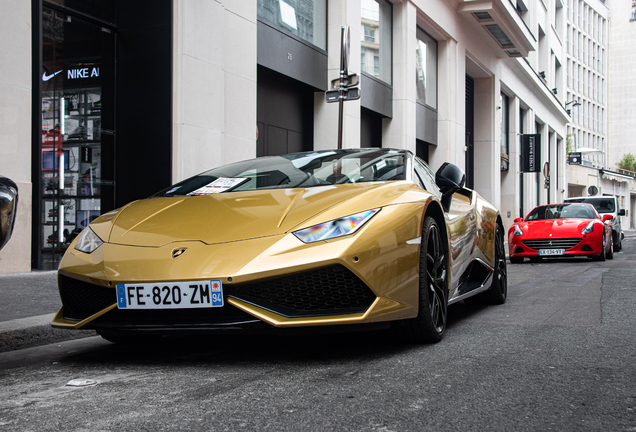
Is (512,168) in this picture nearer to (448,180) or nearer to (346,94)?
(346,94)

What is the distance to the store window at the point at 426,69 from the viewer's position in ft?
66.0

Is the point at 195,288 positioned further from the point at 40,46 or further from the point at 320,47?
the point at 320,47

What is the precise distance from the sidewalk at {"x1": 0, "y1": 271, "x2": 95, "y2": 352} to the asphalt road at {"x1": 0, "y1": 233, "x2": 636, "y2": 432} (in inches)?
3.5

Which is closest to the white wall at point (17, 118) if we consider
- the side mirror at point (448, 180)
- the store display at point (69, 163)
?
the store display at point (69, 163)

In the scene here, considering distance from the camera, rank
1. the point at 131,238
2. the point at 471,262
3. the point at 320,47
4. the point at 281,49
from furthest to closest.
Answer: the point at 320,47, the point at 281,49, the point at 471,262, the point at 131,238

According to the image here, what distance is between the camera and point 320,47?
1414cm

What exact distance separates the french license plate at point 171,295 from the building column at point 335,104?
1093 cm

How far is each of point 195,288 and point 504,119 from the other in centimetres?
3086

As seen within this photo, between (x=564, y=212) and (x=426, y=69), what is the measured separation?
27.9 ft

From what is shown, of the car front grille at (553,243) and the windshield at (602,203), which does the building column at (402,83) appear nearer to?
the car front grille at (553,243)

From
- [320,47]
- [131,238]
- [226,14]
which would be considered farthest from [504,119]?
[131,238]

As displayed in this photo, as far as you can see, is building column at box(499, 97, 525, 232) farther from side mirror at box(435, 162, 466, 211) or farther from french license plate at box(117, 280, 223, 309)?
A: french license plate at box(117, 280, 223, 309)

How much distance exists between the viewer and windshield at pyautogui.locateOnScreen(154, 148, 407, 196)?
4227 millimetres

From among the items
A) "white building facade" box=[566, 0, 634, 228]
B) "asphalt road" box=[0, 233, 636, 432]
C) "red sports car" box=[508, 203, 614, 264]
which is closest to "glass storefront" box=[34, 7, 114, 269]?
"asphalt road" box=[0, 233, 636, 432]
